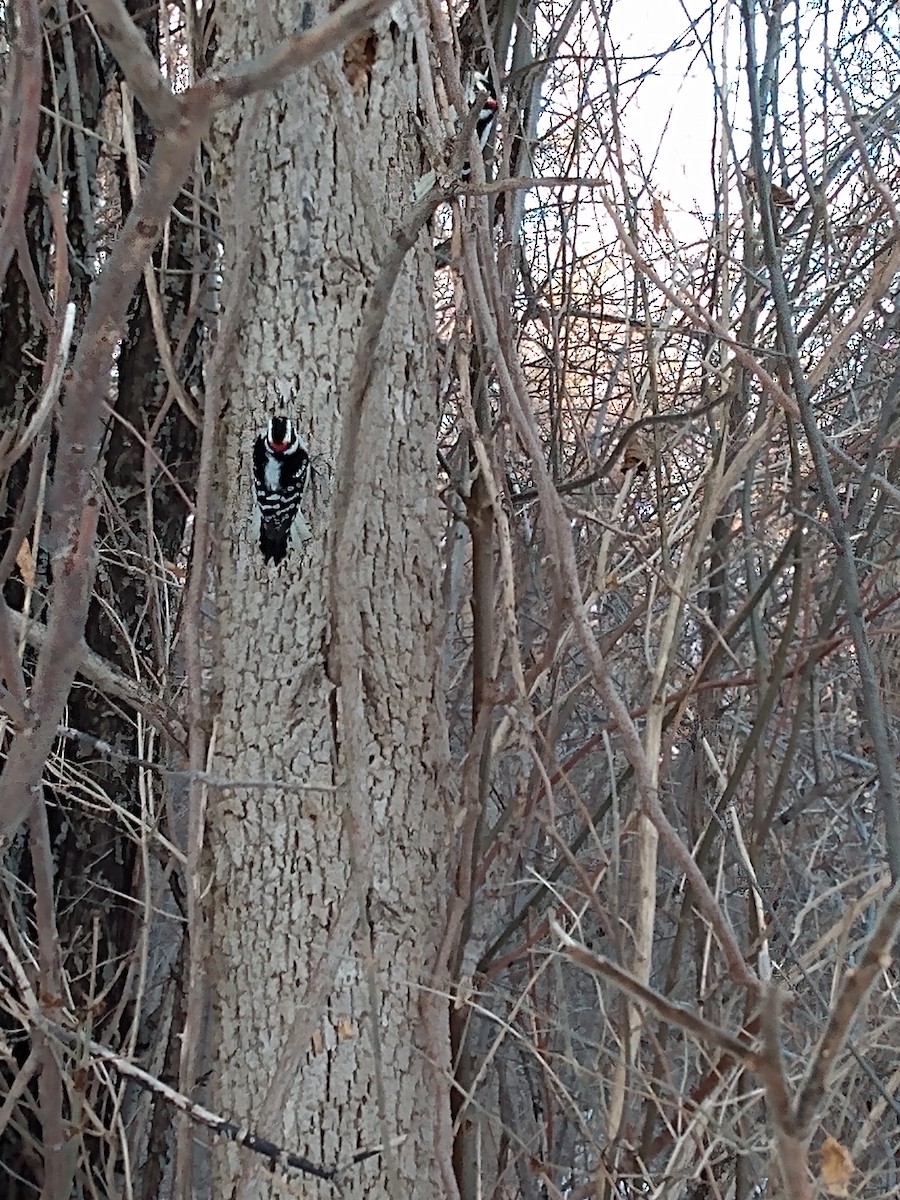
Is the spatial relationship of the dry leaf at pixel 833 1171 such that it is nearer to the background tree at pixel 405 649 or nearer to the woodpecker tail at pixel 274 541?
the background tree at pixel 405 649

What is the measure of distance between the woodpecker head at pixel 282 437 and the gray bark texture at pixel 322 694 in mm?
19

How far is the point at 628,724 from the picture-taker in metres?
1.07

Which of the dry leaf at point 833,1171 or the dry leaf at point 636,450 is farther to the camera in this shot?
the dry leaf at point 636,450

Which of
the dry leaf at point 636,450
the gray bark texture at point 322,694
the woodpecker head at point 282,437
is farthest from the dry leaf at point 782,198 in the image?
the woodpecker head at point 282,437

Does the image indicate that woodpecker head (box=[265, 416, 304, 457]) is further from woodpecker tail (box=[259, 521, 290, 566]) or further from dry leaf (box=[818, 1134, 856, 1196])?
dry leaf (box=[818, 1134, 856, 1196])

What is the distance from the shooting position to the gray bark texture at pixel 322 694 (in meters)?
1.62

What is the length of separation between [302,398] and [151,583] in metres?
0.71

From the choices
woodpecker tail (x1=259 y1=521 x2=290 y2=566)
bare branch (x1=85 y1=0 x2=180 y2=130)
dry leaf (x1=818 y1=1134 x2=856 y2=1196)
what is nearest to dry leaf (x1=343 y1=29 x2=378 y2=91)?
woodpecker tail (x1=259 y1=521 x2=290 y2=566)

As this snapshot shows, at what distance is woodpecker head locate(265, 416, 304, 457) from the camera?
1.63 m

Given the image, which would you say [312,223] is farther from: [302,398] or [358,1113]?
[358,1113]

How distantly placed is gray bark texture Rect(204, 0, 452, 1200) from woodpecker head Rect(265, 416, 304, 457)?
0.02 m

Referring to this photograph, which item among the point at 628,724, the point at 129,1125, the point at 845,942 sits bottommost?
the point at 129,1125

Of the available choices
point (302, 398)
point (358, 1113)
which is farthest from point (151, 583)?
point (358, 1113)

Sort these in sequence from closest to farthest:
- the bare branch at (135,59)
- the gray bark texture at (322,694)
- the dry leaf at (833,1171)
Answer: the bare branch at (135,59) < the dry leaf at (833,1171) < the gray bark texture at (322,694)
